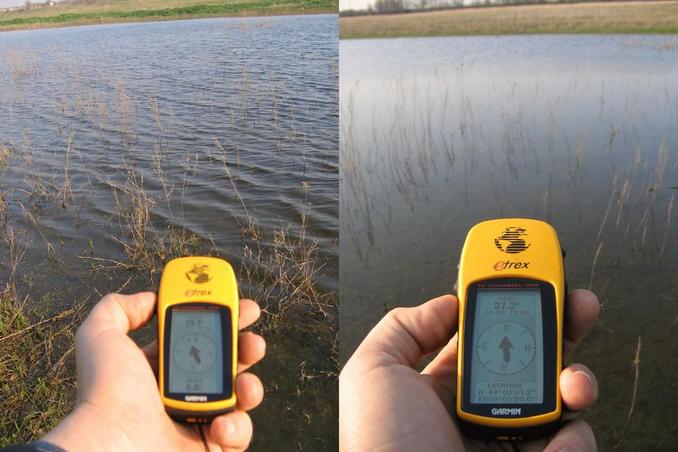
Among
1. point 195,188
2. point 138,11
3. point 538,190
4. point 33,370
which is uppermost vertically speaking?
point 138,11

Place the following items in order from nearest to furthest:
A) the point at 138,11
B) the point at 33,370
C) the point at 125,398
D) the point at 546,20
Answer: the point at 125,398, the point at 33,370, the point at 546,20, the point at 138,11

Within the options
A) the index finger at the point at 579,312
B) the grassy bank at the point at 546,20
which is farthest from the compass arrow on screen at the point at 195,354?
the grassy bank at the point at 546,20

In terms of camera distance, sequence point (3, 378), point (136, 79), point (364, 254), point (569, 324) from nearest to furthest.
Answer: point (569, 324), point (3, 378), point (364, 254), point (136, 79)

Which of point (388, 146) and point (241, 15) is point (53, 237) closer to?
point (388, 146)

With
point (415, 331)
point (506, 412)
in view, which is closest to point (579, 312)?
point (506, 412)

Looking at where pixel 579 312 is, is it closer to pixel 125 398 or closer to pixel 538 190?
pixel 125 398

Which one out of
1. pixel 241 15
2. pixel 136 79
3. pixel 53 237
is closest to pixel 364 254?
pixel 53 237

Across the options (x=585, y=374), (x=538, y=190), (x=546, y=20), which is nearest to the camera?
(x=585, y=374)
